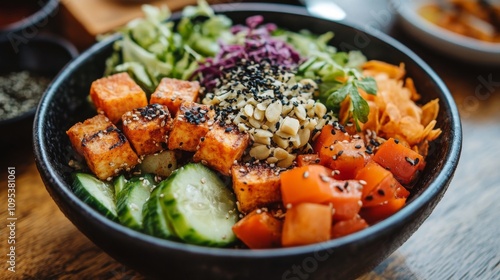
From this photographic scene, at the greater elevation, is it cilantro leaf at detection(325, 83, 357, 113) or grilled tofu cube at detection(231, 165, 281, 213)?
cilantro leaf at detection(325, 83, 357, 113)

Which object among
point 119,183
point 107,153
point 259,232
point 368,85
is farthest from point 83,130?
point 368,85

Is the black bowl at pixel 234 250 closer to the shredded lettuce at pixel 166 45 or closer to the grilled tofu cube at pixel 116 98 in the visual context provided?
the grilled tofu cube at pixel 116 98

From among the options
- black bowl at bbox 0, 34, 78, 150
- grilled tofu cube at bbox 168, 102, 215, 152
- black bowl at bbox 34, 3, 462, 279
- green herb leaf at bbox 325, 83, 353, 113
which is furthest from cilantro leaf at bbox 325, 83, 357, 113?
black bowl at bbox 0, 34, 78, 150

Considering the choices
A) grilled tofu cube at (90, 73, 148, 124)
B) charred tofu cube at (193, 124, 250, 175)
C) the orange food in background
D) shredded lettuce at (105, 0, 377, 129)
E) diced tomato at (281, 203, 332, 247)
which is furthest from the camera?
the orange food in background

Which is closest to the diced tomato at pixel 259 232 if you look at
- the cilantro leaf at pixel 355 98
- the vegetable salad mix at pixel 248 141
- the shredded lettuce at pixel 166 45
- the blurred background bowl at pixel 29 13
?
the vegetable salad mix at pixel 248 141

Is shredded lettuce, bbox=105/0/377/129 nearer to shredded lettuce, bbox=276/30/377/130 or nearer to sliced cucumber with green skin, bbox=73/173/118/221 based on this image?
shredded lettuce, bbox=276/30/377/130
